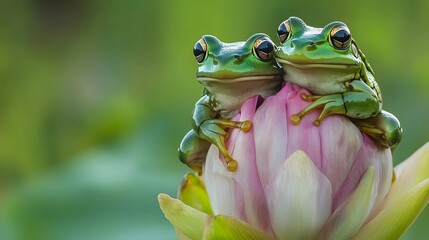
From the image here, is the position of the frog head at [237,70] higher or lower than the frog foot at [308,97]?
higher

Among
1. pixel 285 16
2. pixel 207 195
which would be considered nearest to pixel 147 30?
pixel 285 16

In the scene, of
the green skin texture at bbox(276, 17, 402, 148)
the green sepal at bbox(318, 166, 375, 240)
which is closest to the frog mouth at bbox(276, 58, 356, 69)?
the green skin texture at bbox(276, 17, 402, 148)

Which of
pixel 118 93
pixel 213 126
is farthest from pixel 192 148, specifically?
pixel 118 93

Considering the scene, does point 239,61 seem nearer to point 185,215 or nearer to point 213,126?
point 213,126

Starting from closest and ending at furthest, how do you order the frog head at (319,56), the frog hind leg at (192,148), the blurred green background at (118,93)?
1. the frog head at (319,56)
2. the frog hind leg at (192,148)
3. the blurred green background at (118,93)

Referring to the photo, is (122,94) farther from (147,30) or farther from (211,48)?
(211,48)

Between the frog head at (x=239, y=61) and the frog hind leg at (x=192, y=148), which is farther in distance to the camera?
the frog hind leg at (x=192, y=148)

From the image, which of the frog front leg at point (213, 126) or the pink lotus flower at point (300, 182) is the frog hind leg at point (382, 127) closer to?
the pink lotus flower at point (300, 182)

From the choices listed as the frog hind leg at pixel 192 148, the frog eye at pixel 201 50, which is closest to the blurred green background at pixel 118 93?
the frog hind leg at pixel 192 148
